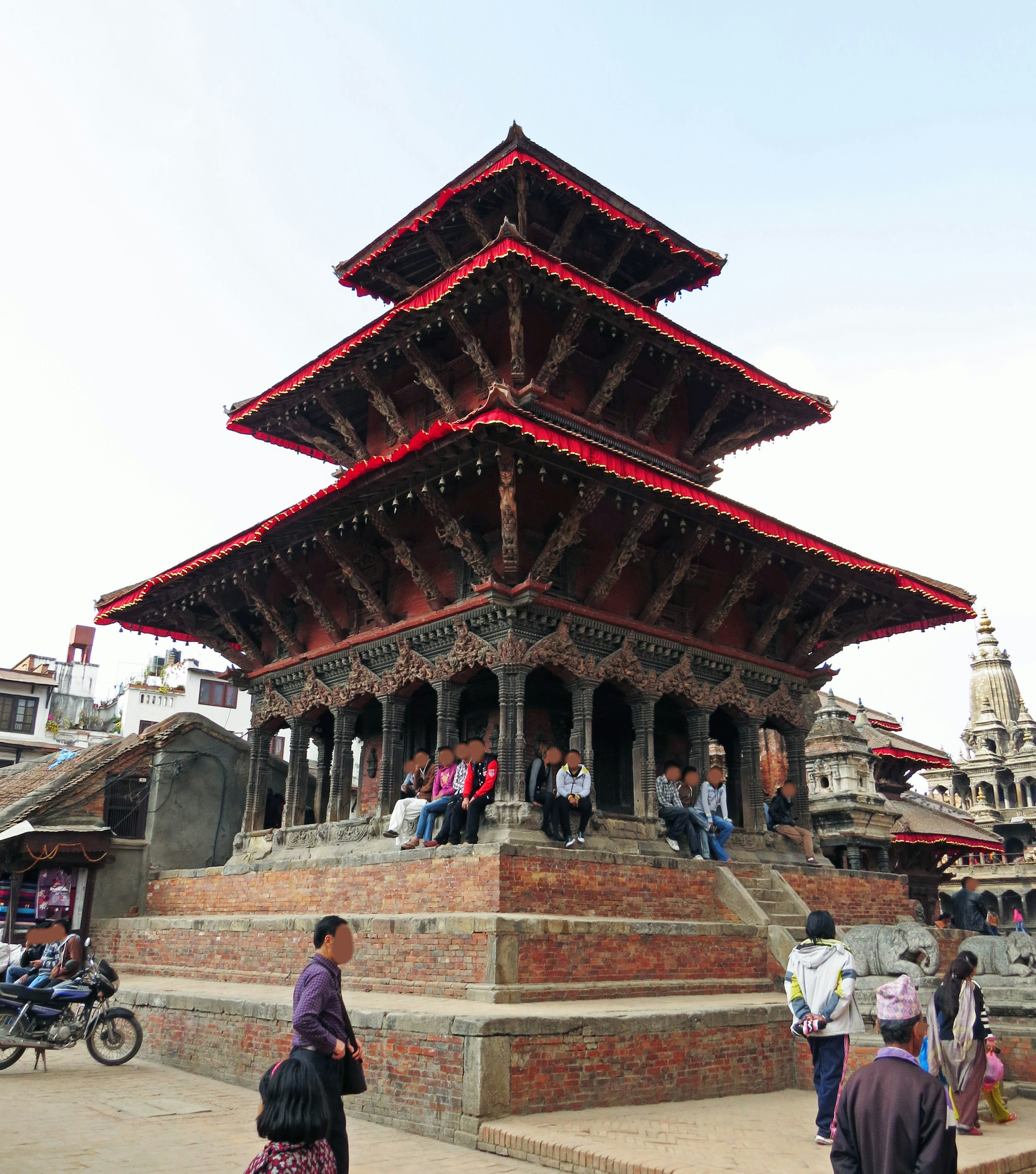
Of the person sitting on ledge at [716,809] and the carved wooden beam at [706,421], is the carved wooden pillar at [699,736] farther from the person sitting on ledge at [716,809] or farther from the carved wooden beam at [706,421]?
the carved wooden beam at [706,421]

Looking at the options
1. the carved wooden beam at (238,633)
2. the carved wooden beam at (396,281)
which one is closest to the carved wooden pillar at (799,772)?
the carved wooden beam at (238,633)

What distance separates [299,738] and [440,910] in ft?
23.3

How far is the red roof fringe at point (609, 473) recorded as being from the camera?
1212 cm

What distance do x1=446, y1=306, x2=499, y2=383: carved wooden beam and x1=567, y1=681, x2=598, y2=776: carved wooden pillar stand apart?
4.99m

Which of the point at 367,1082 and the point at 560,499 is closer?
the point at 367,1082

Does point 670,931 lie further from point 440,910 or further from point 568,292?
point 568,292

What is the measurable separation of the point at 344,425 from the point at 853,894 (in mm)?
11683

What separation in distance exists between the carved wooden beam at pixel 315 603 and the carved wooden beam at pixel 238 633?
1.68m

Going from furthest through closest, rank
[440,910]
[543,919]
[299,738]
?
1. [299,738]
2. [440,910]
3. [543,919]

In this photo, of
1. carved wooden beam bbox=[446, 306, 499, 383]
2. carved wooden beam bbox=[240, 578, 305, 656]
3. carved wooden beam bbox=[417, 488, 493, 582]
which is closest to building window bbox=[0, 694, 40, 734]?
carved wooden beam bbox=[240, 578, 305, 656]

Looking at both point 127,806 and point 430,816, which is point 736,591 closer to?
point 430,816

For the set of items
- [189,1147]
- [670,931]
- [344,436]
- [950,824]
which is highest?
[344,436]

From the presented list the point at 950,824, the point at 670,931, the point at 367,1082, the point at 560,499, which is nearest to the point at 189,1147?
the point at 367,1082

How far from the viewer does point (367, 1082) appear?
8.12 metres
